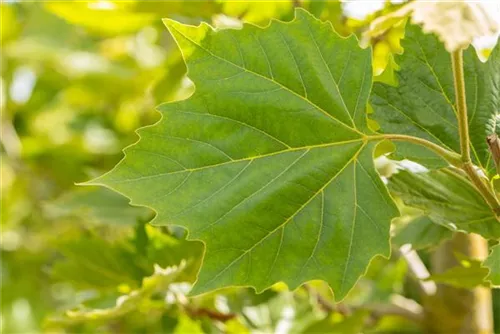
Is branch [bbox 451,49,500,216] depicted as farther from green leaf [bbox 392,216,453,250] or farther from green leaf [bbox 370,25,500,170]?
green leaf [bbox 392,216,453,250]

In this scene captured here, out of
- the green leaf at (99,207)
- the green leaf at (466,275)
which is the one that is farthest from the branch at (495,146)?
the green leaf at (99,207)

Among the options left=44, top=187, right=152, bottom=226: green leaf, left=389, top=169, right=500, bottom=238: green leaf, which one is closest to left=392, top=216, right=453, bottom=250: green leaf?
left=389, top=169, right=500, bottom=238: green leaf

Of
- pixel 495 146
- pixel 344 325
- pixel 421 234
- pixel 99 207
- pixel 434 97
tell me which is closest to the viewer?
pixel 495 146

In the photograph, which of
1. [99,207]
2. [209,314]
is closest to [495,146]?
[209,314]

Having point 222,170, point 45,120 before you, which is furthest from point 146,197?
point 45,120

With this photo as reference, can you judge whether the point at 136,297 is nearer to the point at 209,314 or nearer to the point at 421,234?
the point at 209,314
